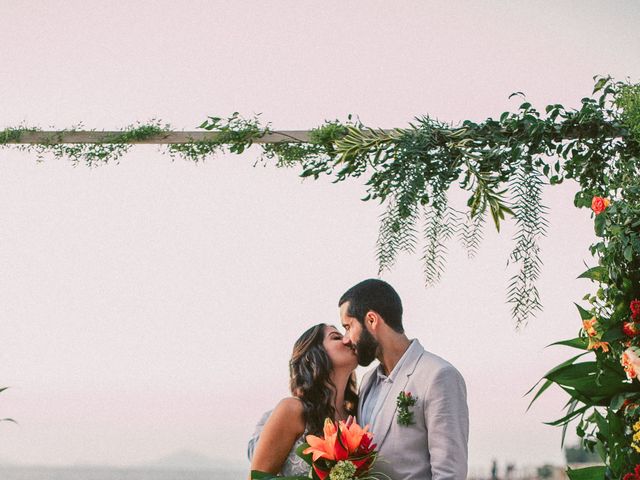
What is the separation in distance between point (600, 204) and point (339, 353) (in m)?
1.19

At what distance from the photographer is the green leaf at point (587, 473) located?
280cm

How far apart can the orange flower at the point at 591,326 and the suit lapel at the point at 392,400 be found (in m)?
0.59

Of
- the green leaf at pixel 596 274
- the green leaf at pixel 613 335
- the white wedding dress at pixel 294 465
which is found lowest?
the white wedding dress at pixel 294 465

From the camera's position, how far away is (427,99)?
13.0 ft

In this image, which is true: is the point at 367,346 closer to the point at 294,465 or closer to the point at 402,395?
the point at 402,395

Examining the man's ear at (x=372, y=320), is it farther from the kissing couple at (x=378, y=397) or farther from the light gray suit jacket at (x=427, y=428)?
the light gray suit jacket at (x=427, y=428)

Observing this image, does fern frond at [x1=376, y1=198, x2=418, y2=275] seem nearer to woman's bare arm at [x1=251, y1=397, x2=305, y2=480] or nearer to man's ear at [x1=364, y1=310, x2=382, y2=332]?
man's ear at [x1=364, y1=310, x2=382, y2=332]

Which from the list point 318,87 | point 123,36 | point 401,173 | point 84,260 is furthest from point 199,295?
point 401,173

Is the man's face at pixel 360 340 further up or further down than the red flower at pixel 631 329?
further down

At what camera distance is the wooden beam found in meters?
3.17

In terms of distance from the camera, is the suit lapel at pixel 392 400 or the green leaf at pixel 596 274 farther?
the suit lapel at pixel 392 400

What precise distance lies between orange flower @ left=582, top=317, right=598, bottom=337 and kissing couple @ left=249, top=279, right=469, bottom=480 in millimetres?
465

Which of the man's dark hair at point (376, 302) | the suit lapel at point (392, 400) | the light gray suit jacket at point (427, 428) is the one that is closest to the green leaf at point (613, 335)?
the light gray suit jacket at point (427, 428)

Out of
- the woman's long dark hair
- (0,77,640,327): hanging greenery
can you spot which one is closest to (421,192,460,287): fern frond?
(0,77,640,327): hanging greenery
